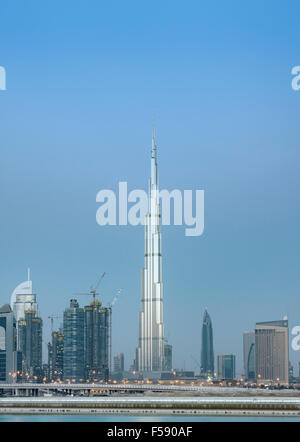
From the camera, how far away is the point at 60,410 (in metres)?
114
